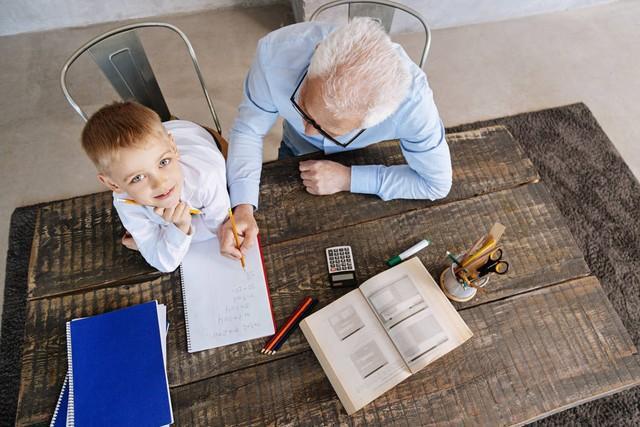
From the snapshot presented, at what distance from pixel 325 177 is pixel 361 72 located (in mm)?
375

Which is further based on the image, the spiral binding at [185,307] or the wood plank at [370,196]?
the wood plank at [370,196]

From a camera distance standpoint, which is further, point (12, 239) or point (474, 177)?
point (12, 239)

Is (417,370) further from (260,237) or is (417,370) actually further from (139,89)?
(139,89)

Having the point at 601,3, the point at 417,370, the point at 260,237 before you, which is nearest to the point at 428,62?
the point at 601,3

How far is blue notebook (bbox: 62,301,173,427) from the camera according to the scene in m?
0.90

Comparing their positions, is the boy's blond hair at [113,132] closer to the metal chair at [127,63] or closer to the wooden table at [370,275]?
the wooden table at [370,275]

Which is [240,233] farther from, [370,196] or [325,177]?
[370,196]

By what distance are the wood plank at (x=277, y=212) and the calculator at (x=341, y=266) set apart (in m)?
0.08

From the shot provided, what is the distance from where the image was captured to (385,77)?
2.84ft

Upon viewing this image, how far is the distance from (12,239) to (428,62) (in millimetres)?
2538

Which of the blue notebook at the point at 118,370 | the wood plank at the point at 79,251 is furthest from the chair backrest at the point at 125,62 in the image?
the blue notebook at the point at 118,370

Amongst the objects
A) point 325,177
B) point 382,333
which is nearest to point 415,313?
point 382,333

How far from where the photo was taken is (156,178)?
3.11 feet

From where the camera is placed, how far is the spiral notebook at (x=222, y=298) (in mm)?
997
